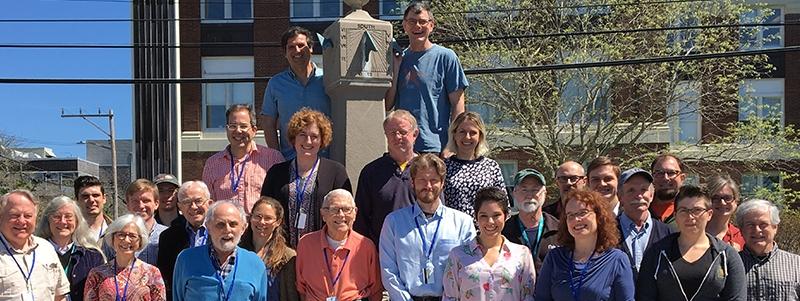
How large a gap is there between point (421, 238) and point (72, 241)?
2.49 metres

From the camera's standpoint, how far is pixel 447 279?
5656 millimetres

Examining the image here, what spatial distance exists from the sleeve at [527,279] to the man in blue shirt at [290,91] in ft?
8.78

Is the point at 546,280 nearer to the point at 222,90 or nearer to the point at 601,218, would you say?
the point at 601,218

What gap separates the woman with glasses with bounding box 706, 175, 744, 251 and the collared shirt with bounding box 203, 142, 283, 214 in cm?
329

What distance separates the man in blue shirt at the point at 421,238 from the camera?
230 inches

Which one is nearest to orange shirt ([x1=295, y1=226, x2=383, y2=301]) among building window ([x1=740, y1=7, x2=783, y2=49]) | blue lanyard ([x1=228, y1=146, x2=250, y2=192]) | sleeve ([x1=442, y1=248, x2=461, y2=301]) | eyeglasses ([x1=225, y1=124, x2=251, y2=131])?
sleeve ([x1=442, y1=248, x2=461, y2=301])

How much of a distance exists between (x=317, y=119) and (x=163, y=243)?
139cm

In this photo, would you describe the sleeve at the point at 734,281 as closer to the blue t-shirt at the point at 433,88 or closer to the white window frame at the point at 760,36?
the blue t-shirt at the point at 433,88

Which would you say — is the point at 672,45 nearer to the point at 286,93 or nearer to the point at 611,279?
the point at 286,93

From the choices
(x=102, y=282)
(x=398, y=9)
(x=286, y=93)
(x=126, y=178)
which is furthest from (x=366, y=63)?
(x=126, y=178)

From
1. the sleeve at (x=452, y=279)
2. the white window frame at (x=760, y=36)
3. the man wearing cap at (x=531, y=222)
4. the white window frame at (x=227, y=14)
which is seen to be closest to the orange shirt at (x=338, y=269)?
the sleeve at (x=452, y=279)

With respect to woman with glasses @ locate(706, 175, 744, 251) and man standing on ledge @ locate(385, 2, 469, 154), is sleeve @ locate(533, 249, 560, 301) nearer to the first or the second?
woman with glasses @ locate(706, 175, 744, 251)

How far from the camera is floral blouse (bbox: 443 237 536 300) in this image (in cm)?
550

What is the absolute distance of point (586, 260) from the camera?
5.35 metres
